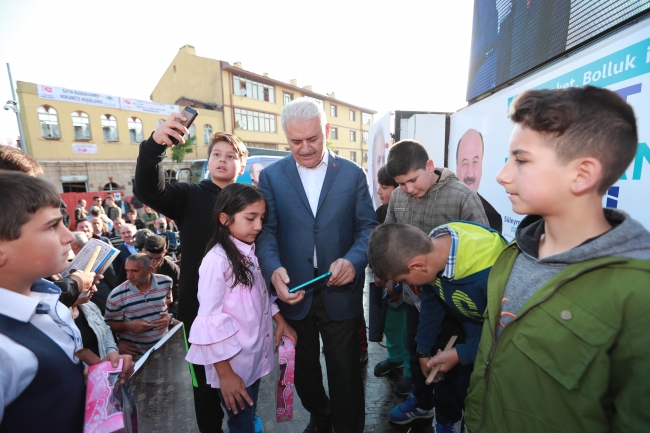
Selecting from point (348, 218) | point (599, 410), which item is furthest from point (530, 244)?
point (348, 218)

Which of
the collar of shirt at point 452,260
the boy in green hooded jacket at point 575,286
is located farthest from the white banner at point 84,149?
the boy in green hooded jacket at point 575,286

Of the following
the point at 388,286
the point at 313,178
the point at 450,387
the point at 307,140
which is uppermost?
the point at 307,140

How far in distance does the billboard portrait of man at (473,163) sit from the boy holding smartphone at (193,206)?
2225mm

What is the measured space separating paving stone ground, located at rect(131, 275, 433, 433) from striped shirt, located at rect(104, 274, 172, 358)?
29 centimetres

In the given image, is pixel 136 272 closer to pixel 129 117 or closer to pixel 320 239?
pixel 320 239

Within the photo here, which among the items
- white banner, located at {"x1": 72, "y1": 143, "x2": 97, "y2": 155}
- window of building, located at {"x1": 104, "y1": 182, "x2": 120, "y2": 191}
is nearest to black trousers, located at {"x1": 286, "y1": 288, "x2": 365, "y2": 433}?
window of building, located at {"x1": 104, "y1": 182, "x2": 120, "y2": 191}

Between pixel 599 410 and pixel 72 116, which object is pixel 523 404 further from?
pixel 72 116

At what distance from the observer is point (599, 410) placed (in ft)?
2.83

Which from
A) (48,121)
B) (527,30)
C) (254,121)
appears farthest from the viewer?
(254,121)

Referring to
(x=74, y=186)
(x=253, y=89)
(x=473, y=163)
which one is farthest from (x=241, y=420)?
(x=253, y=89)

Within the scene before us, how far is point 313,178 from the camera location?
1993 millimetres

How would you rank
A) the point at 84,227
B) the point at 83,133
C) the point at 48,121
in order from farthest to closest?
the point at 83,133 → the point at 48,121 → the point at 84,227

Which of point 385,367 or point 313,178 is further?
point 385,367

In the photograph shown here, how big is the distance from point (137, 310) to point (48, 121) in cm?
2068
